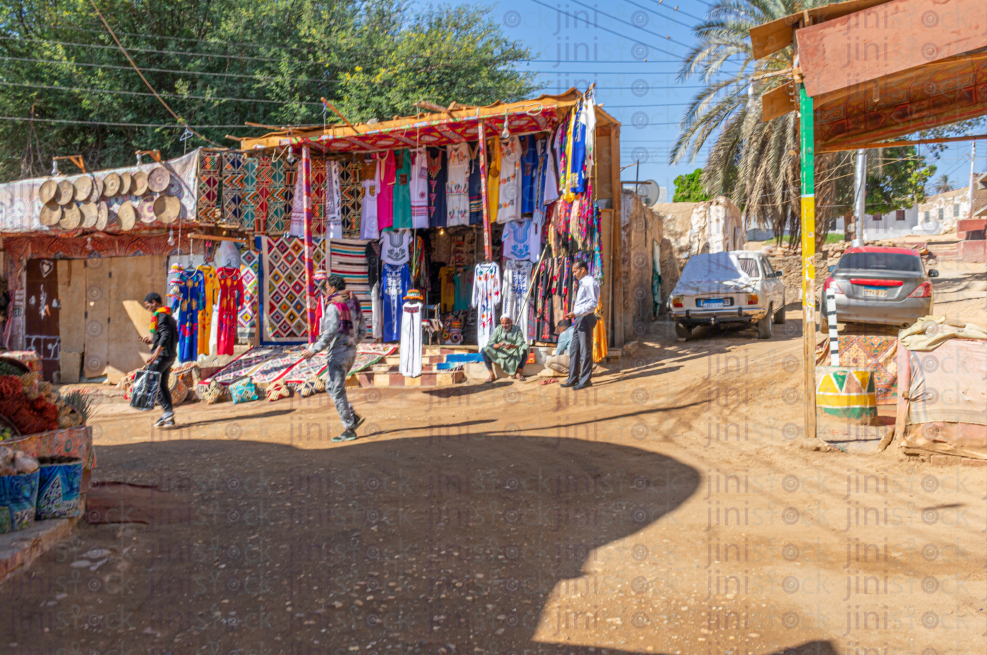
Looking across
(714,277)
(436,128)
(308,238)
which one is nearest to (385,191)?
(308,238)

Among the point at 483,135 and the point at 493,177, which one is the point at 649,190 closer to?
the point at 493,177

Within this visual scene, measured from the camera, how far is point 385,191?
13.1 metres

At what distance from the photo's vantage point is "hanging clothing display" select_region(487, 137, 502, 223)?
12.3 m

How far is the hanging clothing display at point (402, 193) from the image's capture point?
13016 millimetres

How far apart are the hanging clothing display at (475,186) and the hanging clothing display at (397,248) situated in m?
1.40

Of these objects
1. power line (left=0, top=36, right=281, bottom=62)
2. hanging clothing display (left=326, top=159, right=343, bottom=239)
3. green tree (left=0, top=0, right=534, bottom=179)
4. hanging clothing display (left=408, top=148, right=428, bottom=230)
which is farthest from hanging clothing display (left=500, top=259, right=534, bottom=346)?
power line (left=0, top=36, right=281, bottom=62)

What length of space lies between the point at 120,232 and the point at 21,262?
306 centimetres

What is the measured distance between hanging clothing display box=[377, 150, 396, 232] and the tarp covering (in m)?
5.91

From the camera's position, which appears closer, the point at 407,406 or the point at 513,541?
the point at 513,541

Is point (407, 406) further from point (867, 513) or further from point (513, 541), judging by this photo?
point (867, 513)

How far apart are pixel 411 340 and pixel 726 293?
645cm

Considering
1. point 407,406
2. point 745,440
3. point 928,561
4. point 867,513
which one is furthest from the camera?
point 407,406

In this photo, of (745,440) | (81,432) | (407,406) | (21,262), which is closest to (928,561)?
(745,440)

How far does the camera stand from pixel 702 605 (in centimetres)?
363
